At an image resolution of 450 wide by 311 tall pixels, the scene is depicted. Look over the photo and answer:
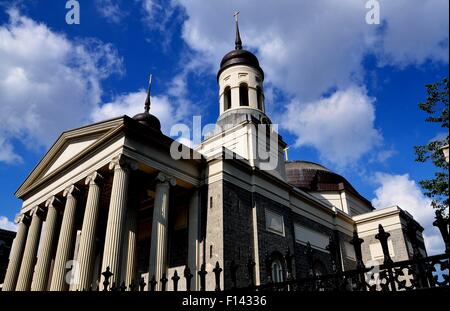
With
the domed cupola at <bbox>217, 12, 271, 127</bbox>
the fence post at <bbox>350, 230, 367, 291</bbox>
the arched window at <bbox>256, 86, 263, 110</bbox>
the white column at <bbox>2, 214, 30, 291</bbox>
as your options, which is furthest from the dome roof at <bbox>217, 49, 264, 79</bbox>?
the fence post at <bbox>350, 230, 367, 291</bbox>

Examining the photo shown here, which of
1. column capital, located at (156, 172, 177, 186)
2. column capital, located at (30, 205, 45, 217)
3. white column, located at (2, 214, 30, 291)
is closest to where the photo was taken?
column capital, located at (156, 172, 177, 186)

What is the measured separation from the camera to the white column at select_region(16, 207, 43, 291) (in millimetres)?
20297

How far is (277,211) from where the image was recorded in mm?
22156

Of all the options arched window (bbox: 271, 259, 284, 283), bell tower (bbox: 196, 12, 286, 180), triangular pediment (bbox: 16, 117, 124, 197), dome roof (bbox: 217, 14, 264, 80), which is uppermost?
dome roof (bbox: 217, 14, 264, 80)

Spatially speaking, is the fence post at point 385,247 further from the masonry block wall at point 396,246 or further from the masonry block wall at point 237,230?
the masonry block wall at point 396,246

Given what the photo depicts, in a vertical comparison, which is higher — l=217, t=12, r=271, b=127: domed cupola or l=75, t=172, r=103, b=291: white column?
l=217, t=12, r=271, b=127: domed cupola

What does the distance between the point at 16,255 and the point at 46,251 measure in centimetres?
404

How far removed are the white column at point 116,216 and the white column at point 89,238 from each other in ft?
2.92

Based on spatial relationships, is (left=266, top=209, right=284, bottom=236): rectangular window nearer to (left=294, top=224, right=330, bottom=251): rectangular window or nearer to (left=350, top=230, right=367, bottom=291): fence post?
(left=294, top=224, right=330, bottom=251): rectangular window

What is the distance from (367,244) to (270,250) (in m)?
14.1

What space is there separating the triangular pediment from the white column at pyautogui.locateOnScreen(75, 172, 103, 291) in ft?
6.72

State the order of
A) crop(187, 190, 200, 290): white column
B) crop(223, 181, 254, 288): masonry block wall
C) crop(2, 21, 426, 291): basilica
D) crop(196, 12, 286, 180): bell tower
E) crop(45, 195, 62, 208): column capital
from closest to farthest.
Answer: crop(2, 21, 426, 291): basilica → crop(223, 181, 254, 288): masonry block wall → crop(187, 190, 200, 290): white column → crop(45, 195, 62, 208): column capital → crop(196, 12, 286, 180): bell tower
